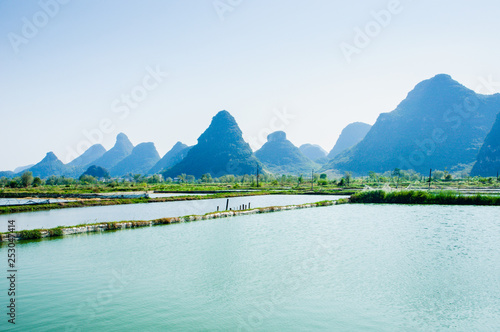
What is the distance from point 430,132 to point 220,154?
102 meters

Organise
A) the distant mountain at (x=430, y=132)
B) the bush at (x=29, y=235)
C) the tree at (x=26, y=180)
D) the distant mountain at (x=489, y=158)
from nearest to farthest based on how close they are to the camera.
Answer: the bush at (x=29, y=235), the tree at (x=26, y=180), the distant mountain at (x=489, y=158), the distant mountain at (x=430, y=132)

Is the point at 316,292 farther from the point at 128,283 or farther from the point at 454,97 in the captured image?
the point at 454,97

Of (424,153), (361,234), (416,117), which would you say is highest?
(416,117)

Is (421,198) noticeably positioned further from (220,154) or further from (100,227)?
(220,154)

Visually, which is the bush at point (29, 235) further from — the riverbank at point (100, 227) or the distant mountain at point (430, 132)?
the distant mountain at point (430, 132)

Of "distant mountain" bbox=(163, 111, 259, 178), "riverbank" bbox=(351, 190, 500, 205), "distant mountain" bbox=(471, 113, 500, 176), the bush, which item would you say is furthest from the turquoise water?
"distant mountain" bbox=(163, 111, 259, 178)

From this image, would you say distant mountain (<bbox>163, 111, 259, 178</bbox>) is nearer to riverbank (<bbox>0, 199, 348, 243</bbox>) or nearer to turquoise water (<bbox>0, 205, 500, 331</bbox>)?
riverbank (<bbox>0, 199, 348, 243</bbox>)

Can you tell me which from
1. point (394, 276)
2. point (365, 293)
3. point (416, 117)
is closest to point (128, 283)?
point (365, 293)

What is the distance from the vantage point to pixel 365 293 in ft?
31.7

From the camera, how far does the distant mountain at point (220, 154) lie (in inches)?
6344

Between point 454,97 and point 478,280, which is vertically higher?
point 454,97

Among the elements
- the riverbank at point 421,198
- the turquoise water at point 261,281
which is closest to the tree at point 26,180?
the turquoise water at point 261,281

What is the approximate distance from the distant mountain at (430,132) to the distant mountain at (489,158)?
9660 millimetres

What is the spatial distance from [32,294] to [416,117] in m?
177
